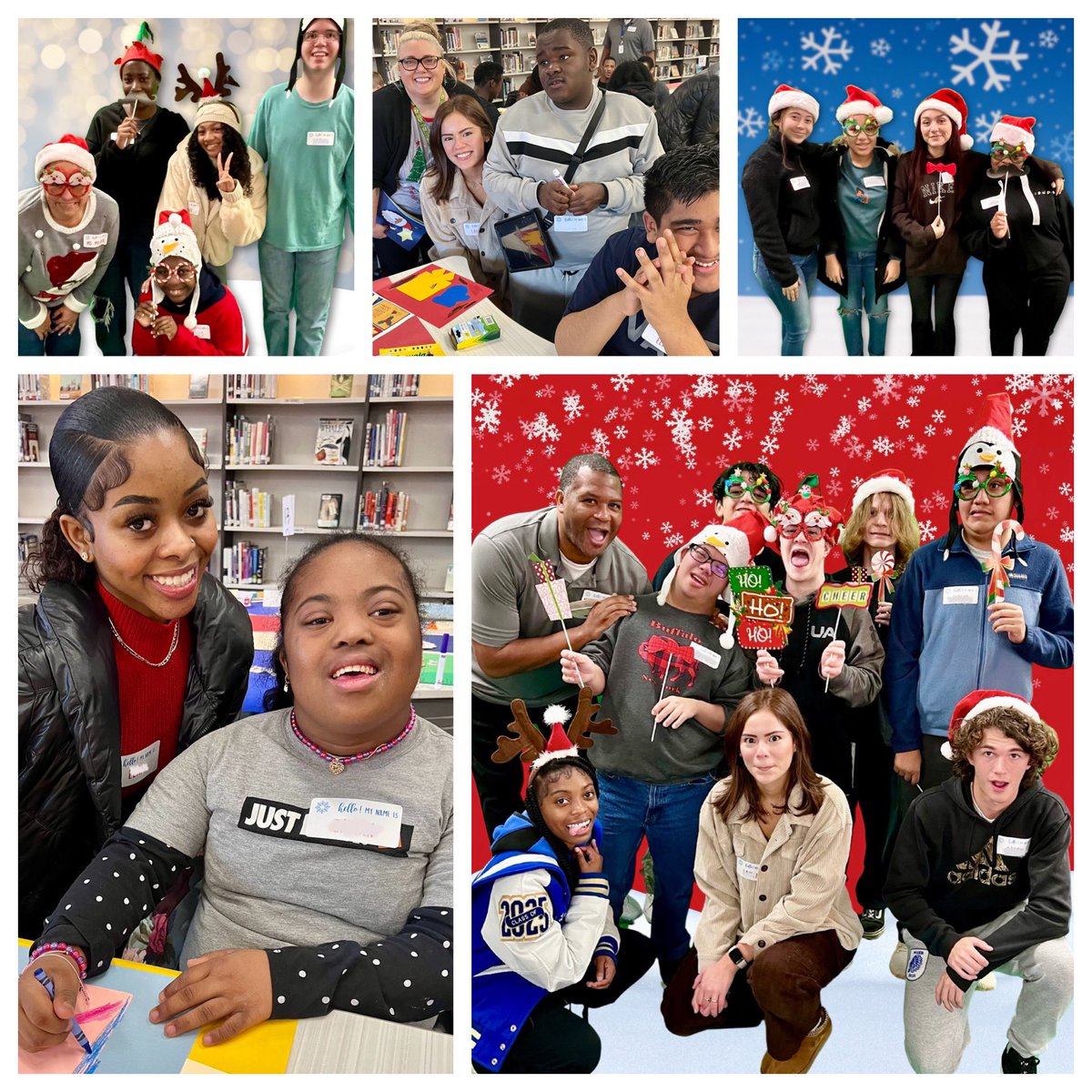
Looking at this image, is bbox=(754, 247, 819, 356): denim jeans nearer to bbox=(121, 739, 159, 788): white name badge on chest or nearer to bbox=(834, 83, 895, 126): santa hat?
bbox=(834, 83, 895, 126): santa hat

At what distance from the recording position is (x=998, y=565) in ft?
7.82

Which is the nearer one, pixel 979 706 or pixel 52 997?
pixel 52 997

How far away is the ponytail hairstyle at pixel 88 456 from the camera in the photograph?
2.29 meters

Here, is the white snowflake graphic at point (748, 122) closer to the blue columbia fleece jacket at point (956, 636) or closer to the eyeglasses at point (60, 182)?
the blue columbia fleece jacket at point (956, 636)

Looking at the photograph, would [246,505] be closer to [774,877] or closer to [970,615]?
[774,877]

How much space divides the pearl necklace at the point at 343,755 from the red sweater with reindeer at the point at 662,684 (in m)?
0.41

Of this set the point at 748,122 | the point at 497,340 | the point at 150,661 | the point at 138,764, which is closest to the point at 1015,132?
the point at 748,122

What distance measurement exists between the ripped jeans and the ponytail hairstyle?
1.47 meters

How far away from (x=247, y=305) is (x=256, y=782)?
3.49 ft

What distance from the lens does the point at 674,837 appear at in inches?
94.7

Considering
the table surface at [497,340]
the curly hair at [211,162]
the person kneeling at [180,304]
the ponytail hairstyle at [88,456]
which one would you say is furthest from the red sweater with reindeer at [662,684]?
the curly hair at [211,162]

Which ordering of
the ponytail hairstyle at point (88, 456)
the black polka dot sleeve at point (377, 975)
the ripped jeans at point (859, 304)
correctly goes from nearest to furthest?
the black polka dot sleeve at point (377, 975) → the ponytail hairstyle at point (88, 456) → the ripped jeans at point (859, 304)

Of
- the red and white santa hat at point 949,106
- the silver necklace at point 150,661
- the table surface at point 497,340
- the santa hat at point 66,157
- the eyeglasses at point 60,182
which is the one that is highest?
the red and white santa hat at point 949,106

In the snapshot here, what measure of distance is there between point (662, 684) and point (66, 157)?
5.71 ft
